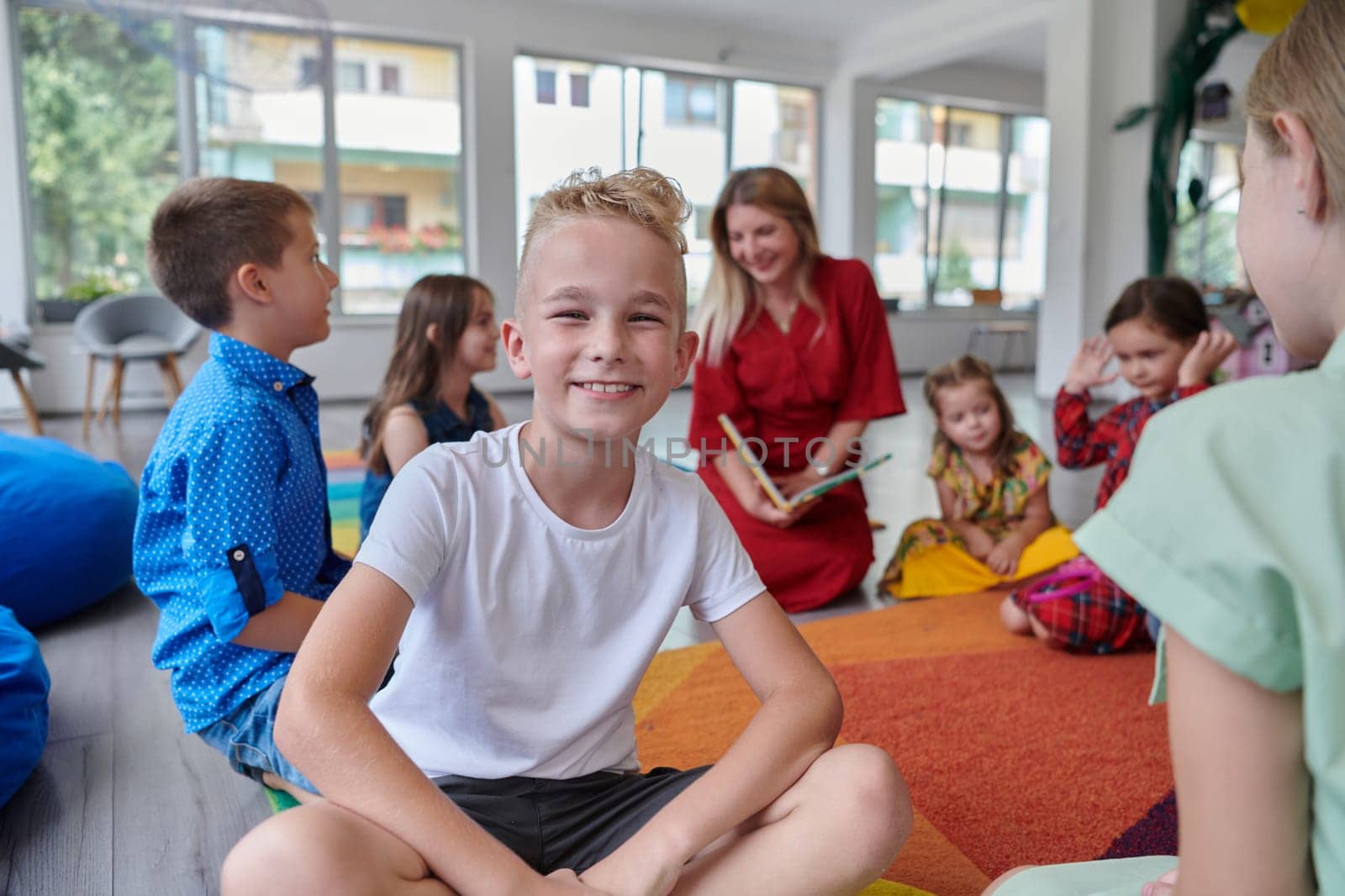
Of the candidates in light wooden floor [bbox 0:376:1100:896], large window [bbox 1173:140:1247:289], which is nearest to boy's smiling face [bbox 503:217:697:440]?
light wooden floor [bbox 0:376:1100:896]

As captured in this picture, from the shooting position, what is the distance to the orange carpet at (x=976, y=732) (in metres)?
1.34

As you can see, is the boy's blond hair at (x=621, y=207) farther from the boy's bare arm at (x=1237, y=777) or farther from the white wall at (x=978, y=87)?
the white wall at (x=978, y=87)

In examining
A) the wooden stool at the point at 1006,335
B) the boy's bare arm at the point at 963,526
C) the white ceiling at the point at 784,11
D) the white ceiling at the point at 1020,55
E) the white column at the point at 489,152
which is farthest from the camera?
the wooden stool at the point at 1006,335

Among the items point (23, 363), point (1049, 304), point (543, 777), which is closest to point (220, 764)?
point (543, 777)

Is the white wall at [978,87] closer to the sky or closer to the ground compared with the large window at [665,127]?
closer to the sky

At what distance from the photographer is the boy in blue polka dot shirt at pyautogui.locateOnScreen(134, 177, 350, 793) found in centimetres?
129

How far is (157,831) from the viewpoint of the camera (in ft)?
4.53

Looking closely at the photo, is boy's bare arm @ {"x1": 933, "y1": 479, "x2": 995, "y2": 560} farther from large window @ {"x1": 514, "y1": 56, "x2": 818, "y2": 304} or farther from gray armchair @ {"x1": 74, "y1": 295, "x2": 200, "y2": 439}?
large window @ {"x1": 514, "y1": 56, "x2": 818, "y2": 304}

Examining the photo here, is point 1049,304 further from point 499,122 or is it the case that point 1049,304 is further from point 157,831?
point 157,831

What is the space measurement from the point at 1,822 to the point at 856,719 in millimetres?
1258

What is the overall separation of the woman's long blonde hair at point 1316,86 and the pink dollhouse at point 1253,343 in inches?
166

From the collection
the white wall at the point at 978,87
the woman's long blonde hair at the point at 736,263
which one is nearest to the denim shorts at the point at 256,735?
the woman's long blonde hair at the point at 736,263

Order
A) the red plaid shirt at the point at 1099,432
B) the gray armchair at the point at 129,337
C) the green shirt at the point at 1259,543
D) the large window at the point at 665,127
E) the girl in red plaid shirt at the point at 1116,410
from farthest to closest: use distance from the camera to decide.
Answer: the large window at the point at 665,127 → the gray armchair at the point at 129,337 → the red plaid shirt at the point at 1099,432 → the girl in red plaid shirt at the point at 1116,410 → the green shirt at the point at 1259,543

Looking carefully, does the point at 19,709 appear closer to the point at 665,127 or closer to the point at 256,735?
the point at 256,735
